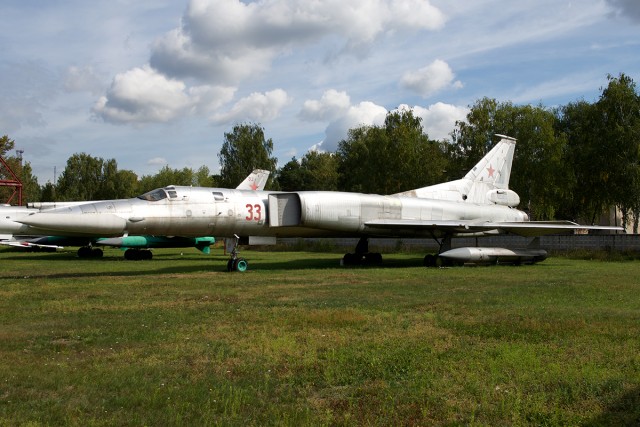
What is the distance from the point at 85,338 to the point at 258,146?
172ft

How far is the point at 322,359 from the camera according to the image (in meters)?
5.51

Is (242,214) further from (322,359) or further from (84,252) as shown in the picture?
(84,252)

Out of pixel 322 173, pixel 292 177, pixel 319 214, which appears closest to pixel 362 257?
pixel 319 214

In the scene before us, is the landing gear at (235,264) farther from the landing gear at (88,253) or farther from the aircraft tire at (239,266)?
the landing gear at (88,253)

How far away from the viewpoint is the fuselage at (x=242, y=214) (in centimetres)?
1346

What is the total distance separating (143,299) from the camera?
1009 centimetres

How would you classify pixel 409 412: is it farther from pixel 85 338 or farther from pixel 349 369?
pixel 85 338

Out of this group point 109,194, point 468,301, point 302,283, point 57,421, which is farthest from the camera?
point 109,194

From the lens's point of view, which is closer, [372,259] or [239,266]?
[239,266]

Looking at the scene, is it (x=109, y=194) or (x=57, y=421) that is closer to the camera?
(x=57, y=421)

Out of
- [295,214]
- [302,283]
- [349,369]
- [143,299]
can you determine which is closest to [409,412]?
[349,369]

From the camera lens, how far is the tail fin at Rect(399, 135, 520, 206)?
854 inches

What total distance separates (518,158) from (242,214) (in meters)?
28.0

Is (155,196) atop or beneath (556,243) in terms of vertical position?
atop
